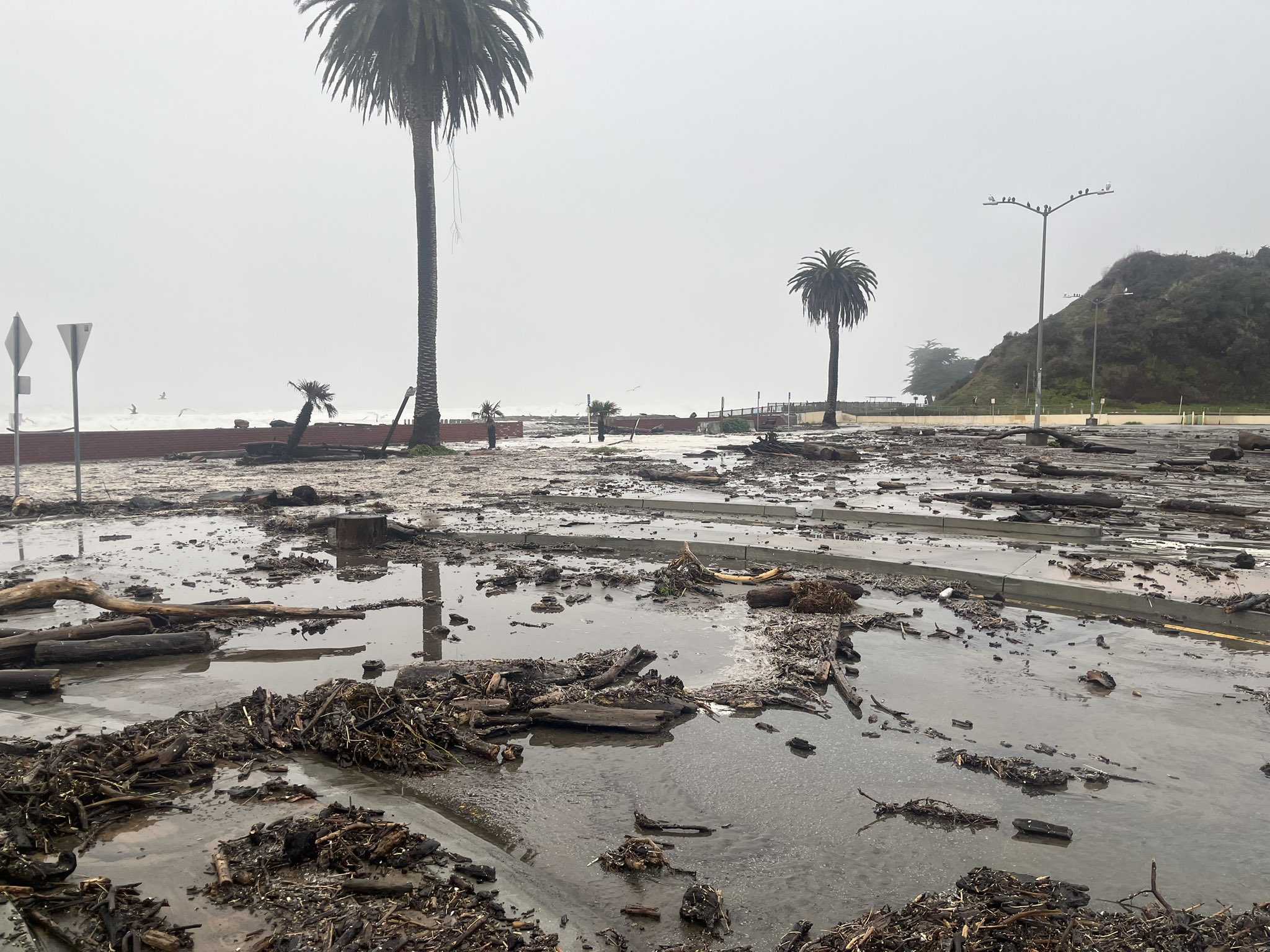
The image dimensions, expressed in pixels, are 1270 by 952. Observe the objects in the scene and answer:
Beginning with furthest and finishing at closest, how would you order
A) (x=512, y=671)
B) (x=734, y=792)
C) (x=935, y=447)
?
(x=935, y=447) < (x=512, y=671) < (x=734, y=792)

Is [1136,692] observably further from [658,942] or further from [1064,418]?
[1064,418]

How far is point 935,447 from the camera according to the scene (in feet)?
121

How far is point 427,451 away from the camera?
34719 mm

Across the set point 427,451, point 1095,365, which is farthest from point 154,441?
point 1095,365

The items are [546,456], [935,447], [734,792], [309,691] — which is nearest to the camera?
[734,792]

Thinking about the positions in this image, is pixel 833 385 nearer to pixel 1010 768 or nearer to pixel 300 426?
pixel 300 426

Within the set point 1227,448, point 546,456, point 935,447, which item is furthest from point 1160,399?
point 546,456

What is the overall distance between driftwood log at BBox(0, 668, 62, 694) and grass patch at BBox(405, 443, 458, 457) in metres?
28.9

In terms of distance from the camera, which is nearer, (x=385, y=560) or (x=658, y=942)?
(x=658, y=942)

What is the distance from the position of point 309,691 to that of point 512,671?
1322 mm

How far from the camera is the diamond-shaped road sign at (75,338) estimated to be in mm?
15867

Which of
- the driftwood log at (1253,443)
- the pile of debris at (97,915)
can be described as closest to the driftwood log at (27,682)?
the pile of debris at (97,915)

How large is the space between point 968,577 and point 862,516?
5.25 metres

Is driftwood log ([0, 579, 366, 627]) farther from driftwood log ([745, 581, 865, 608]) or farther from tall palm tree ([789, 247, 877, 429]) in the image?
tall palm tree ([789, 247, 877, 429])
